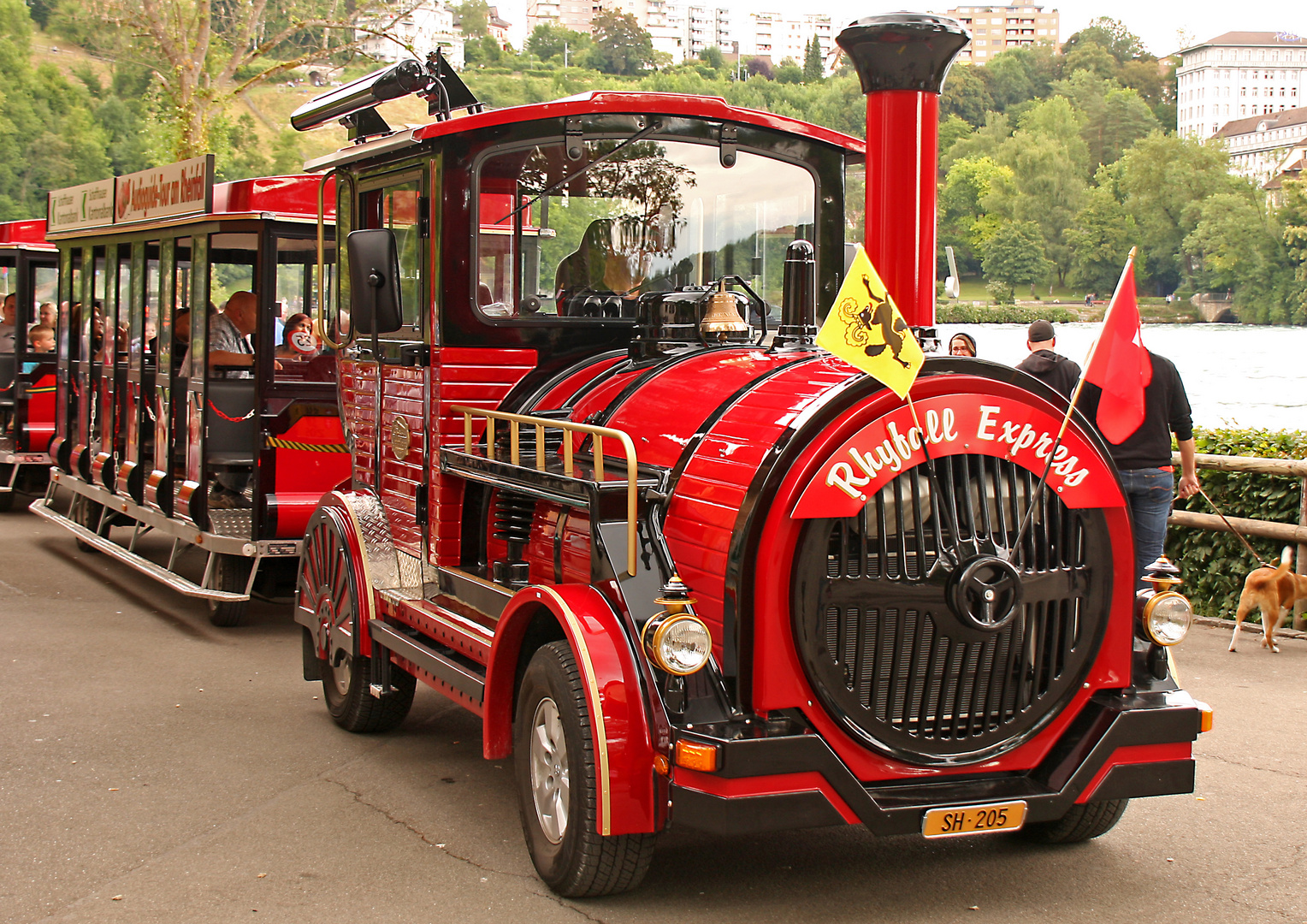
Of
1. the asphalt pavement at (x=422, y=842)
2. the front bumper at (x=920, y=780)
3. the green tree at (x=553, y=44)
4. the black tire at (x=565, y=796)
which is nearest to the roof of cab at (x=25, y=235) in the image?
the asphalt pavement at (x=422, y=842)

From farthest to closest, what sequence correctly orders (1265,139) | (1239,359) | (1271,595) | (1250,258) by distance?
1. (1265,139)
2. (1239,359)
3. (1250,258)
4. (1271,595)

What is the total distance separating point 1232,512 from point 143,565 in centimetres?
750

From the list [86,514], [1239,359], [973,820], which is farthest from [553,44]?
[973,820]

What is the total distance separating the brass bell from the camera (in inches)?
199

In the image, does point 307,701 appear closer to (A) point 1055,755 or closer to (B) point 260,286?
(B) point 260,286

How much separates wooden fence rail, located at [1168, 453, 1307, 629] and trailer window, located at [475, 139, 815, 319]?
151 inches

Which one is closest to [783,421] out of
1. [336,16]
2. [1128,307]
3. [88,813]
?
[1128,307]

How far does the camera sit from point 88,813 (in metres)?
4.84

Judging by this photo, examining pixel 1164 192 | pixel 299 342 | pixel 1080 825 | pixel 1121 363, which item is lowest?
pixel 1080 825

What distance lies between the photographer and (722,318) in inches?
200

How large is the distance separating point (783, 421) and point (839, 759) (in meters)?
0.97

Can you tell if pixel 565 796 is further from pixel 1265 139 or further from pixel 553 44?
pixel 553 44

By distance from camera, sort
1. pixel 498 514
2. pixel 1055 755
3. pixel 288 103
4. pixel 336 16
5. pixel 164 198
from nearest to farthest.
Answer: pixel 1055 755 → pixel 498 514 → pixel 164 198 → pixel 336 16 → pixel 288 103

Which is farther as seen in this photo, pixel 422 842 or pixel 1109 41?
pixel 1109 41
